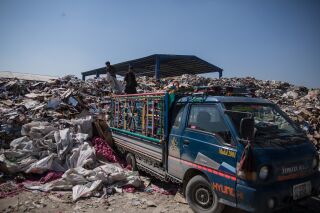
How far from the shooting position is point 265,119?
14.9 feet

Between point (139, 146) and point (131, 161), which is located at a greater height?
point (139, 146)

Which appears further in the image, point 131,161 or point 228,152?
point 131,161

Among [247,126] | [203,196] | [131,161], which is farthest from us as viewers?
[131,161]

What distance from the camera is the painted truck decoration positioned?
3400 mm

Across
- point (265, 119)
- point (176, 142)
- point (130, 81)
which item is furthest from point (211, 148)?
point (130, 81)

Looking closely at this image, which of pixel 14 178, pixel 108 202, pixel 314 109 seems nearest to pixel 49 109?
pixel 14 178

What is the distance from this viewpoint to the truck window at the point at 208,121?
3915mm

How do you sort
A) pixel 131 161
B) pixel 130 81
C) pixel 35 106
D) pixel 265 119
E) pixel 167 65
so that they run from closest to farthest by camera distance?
pixel 265 119, pixel 131 161, pixel 130 81, pixel 35 106, pixel 167 65

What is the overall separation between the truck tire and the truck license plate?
3.43 ft

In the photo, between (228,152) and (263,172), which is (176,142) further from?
(263,172)

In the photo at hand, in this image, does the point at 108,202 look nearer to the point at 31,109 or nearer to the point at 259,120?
the point at 259,120

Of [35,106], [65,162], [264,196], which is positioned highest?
[35,106]

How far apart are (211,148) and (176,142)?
3.04 ft

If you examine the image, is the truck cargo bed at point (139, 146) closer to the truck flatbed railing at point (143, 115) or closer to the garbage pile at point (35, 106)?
the truck flatbed railing at point (143, 115)
